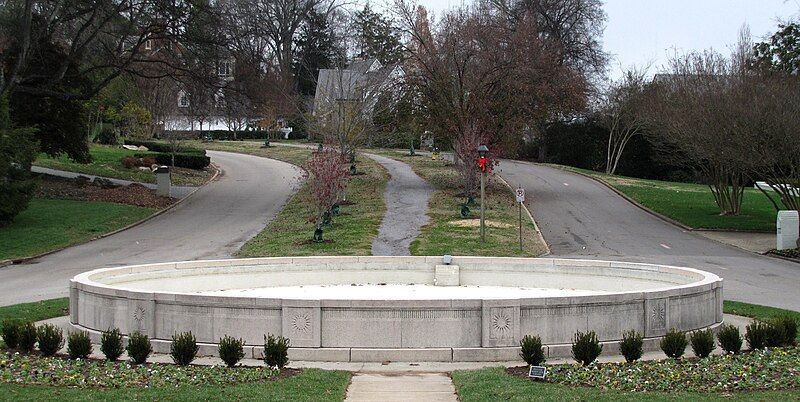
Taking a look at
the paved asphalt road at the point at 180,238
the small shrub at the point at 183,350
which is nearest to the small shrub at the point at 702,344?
the small shrub at the point at 183,350

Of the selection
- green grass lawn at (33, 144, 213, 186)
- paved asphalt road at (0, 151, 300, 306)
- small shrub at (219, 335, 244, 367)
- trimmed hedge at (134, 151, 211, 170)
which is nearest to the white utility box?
paved asphalt road at (0, 151, 300, 306)

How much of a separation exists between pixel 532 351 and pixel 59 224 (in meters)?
29.2

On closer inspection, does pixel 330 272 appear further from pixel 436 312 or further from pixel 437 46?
pixel 437 46

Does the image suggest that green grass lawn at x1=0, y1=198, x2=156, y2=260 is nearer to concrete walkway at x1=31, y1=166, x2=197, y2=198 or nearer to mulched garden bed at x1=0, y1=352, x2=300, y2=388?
concrete walkway at x1=31, y1=166, x2=197, y2=198

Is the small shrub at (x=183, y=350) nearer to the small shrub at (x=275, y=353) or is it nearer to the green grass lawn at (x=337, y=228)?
the small shrub at (x=275, y=353)

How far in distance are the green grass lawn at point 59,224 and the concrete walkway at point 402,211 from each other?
11.2m

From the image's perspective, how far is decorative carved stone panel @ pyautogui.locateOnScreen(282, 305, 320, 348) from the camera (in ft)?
46.1

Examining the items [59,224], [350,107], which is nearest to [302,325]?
[59,224]

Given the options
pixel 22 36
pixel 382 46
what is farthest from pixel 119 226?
pixel 382 46

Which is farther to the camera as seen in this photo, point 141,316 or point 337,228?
point 337,228

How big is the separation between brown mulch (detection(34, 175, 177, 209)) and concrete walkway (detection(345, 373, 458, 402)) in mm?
33654

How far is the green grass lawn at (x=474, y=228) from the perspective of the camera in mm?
32594

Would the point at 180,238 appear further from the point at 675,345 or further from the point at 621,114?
the point at 621,114

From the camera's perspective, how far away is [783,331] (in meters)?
14.5
